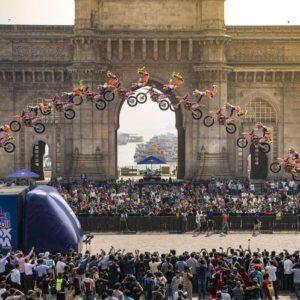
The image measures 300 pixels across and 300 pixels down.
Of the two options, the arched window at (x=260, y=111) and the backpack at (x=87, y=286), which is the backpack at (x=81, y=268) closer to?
the backpack at (x=87, y=286)

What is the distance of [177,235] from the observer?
40.6 meters

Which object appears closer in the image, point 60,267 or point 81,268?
point 81,268

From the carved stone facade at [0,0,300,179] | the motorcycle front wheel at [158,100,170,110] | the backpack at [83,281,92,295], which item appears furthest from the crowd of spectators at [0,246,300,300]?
the carved stone facade at [0,0,300,179]

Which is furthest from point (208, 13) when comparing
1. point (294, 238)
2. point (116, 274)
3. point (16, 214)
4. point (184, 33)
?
point (116, 274)

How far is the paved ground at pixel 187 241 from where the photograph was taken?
3612 cm

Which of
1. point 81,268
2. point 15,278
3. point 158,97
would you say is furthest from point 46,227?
point 158,97

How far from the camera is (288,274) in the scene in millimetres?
26125

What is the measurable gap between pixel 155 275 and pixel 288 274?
18.3 feet

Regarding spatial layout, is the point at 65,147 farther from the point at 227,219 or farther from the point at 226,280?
the point at 226,280

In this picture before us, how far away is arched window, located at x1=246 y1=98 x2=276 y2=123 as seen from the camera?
5962 cm

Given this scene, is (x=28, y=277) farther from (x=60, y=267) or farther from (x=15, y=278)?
(x=15, y=278)

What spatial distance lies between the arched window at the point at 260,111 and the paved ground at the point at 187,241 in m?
20.0

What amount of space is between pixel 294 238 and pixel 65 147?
24.3 metres

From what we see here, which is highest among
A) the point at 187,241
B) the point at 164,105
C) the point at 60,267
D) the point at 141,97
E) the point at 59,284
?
the point at 141,97
